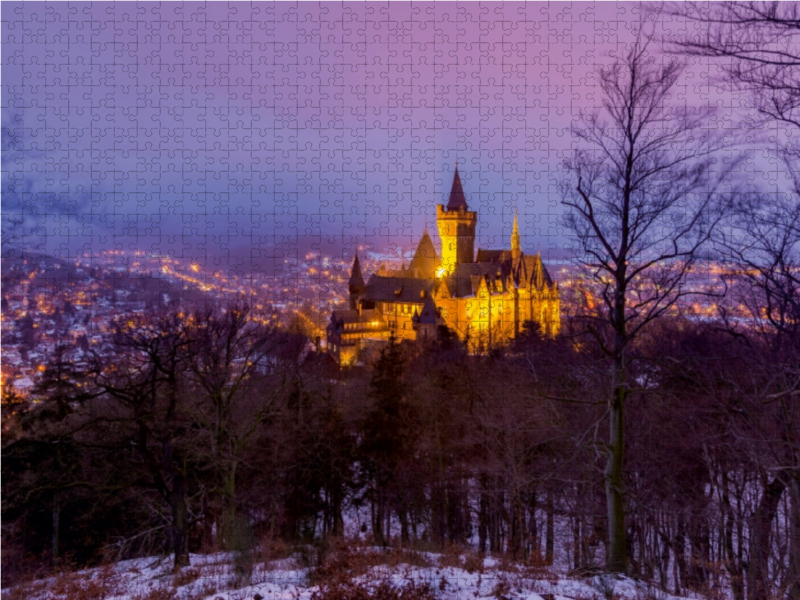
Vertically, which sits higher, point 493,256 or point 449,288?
A: point 493,256

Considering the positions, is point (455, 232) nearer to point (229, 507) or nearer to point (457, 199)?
point (457, 199)

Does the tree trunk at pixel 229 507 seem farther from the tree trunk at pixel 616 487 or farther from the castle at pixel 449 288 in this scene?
the castle at pixel 449 288

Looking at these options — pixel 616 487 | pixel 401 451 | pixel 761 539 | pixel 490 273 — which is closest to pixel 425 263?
pixel 490 273

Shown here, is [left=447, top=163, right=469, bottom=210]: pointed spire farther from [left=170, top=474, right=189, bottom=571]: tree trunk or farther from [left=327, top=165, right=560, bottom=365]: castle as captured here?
[left=170, top=474, right=189, bottom=571]: tree trunk

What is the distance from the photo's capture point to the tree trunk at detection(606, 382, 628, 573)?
292 inches

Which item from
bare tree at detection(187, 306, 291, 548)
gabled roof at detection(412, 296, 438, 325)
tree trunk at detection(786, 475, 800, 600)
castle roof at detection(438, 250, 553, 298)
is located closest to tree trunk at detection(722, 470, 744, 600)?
tree trunk at detection(786, 475, 800, 600)

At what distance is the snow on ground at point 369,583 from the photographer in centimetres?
636

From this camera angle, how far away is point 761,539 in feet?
36.1

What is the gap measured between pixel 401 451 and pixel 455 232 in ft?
105

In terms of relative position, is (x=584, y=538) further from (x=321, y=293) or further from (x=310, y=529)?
(x=321, y=293)

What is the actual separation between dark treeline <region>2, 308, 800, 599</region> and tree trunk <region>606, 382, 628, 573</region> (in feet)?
2.16

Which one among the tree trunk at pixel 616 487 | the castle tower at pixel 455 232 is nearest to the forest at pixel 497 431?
the tree trunk at pixel 616 487

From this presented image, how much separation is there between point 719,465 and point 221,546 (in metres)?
11.1

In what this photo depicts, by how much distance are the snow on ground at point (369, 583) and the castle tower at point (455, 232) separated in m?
38.7
